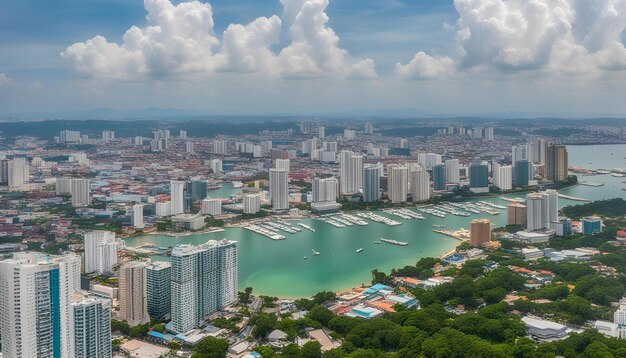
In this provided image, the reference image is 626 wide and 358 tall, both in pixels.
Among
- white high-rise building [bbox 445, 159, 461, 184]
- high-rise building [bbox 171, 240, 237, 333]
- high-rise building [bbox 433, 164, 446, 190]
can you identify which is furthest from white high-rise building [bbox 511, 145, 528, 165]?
high-rise building [bbox 171, 240, 237, 333]

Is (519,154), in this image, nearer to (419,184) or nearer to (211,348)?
(419,184)

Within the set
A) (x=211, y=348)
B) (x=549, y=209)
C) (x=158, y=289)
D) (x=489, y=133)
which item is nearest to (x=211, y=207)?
(x=158, y=289)

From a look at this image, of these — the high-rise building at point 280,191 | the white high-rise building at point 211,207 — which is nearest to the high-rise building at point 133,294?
the white high-rise building at point 211,207

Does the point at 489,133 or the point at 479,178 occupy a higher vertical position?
the point at 489,133

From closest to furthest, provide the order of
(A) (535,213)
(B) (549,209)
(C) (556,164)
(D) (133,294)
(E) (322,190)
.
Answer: (D) (133,294), (A) (535,213), (B) (549,209), (E) (322,190), (C) (556,164)

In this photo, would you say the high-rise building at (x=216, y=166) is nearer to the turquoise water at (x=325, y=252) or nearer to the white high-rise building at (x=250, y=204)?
the white high-rise building at (x=250, y=204)

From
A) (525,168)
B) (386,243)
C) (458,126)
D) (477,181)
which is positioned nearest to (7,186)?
(386,243)

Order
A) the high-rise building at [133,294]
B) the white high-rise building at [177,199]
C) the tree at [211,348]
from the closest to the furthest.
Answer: the tree at [211,348] → the high-rise building at [133,294] → the white high-rise building at [177,199]

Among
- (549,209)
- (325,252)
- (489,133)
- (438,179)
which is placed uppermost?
(489,133)
